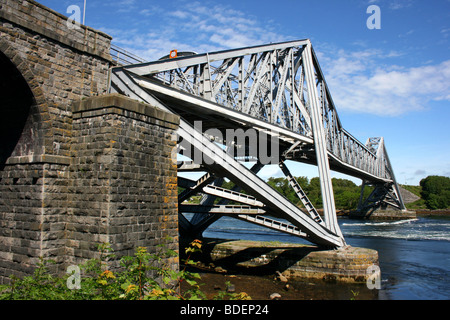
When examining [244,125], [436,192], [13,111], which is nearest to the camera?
[13,111]

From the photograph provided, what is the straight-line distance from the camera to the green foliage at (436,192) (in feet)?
311

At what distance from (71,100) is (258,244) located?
13.6m

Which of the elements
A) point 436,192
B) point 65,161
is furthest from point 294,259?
point 436,192

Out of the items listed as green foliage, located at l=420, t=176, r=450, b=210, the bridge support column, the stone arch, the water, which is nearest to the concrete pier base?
the water

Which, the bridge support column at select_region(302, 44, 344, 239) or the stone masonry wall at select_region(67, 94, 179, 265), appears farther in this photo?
the bridge support column at select_region(302, 44, 344, 239)

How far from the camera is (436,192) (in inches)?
4033

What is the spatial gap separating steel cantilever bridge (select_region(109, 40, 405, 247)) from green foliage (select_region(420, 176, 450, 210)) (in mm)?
85522

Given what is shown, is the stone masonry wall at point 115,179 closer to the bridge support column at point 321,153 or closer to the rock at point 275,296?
the rock at point 275,296

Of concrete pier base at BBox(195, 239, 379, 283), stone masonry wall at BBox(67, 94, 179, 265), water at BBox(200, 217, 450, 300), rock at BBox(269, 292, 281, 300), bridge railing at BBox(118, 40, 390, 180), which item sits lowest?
water at BBox(200, 217, 450, 300)

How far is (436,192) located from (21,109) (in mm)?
115010

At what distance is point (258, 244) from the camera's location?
2014 cm

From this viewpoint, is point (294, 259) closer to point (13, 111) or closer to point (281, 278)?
point (281, 278)

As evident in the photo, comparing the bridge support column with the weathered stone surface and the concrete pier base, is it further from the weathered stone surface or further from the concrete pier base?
the weathered stone surface

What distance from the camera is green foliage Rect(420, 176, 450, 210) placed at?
Result: 311ft
